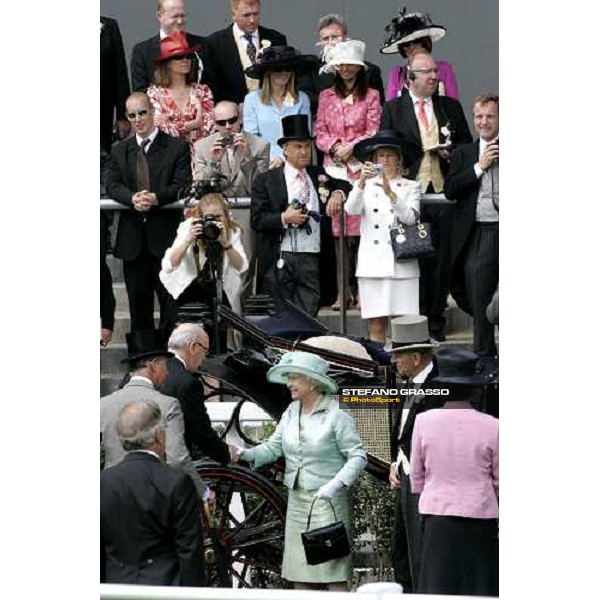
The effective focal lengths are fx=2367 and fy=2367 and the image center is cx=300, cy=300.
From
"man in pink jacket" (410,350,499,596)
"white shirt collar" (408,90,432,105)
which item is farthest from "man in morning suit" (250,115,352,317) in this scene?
"man in pink jacket" (410,350,499,596)

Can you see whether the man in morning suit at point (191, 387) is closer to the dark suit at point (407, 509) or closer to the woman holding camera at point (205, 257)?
the woman holding camera at point (205, 257)

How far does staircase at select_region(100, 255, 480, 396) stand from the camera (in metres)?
11.9

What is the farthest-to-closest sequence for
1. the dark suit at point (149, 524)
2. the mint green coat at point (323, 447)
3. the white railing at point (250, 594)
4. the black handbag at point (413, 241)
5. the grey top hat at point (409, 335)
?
the black handbag at point (413, 241), the grey top hat at point (409, 335), the mint green coat at point (323, 447), the dark suit at point (149, 524), the white railing at point (250, 594)

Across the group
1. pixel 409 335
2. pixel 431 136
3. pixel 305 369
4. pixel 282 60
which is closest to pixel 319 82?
pixel 282 60

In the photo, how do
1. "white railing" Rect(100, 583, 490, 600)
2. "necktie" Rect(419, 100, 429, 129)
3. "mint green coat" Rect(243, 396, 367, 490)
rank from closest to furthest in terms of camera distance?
"white railing" Rect(100, 583, 490, 600), "mint green coat" Rect(243, 396, 367, 490), "necktie" Rect(419, 100, 429, 129)

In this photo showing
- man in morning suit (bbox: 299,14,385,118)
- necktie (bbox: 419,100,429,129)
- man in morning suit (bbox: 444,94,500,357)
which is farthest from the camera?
man in morning suit (bbox: 299,14,385,118)

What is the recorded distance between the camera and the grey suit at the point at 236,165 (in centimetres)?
1212

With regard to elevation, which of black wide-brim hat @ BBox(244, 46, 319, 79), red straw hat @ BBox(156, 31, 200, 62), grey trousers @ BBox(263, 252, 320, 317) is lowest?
grey trousers @ BBox(263, 252, 320, 317)

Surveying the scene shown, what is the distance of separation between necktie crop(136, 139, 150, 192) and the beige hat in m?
1.02

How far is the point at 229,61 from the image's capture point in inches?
492

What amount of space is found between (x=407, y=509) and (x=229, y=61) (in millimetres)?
2736

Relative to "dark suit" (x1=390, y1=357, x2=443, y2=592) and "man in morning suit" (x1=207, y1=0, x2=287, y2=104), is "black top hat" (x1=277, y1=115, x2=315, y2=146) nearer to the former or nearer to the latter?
"man in morning suit" (x1=207, y1=0, x2=287, y2=104)

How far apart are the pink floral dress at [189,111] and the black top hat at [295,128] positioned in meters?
0.48

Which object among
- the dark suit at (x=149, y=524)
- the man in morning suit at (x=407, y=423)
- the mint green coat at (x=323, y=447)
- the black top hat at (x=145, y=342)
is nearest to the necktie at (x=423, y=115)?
the man in morning suit at (x=407, y=423)
